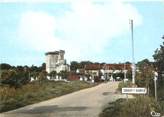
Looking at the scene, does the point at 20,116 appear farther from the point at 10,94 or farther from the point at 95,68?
the point at 95,68

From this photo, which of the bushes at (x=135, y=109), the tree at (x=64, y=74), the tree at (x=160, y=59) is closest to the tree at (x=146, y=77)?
the tree at (x=160, y=59)

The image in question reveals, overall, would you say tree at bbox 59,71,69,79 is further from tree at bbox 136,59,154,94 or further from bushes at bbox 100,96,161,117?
bushes at bbox 100,96,161,117

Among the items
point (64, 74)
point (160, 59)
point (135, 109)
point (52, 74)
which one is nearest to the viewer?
point (135, 109)

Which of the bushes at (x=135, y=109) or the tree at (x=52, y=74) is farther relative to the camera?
the tree at (x=52, y=74)

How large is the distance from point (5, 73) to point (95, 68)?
89.7 meters

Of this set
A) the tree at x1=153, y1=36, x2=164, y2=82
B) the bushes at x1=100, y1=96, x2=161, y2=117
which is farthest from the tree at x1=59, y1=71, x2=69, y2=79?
the bushes at x1=100, y1=96, x2=161, y2=117

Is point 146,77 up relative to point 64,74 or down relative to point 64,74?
down

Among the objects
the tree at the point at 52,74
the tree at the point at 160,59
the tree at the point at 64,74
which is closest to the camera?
the tree at the point at 160,59

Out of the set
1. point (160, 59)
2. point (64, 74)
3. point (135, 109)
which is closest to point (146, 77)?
point (160, 59)

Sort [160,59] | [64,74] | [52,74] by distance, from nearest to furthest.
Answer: [160,59]
[52,74]
[64,74]

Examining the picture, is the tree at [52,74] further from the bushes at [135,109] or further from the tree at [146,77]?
the bushes at [135,109]

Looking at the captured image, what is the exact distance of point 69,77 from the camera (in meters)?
102

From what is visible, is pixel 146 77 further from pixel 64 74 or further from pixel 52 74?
pixel 64 74

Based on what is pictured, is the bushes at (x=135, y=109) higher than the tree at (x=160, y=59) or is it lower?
lower
